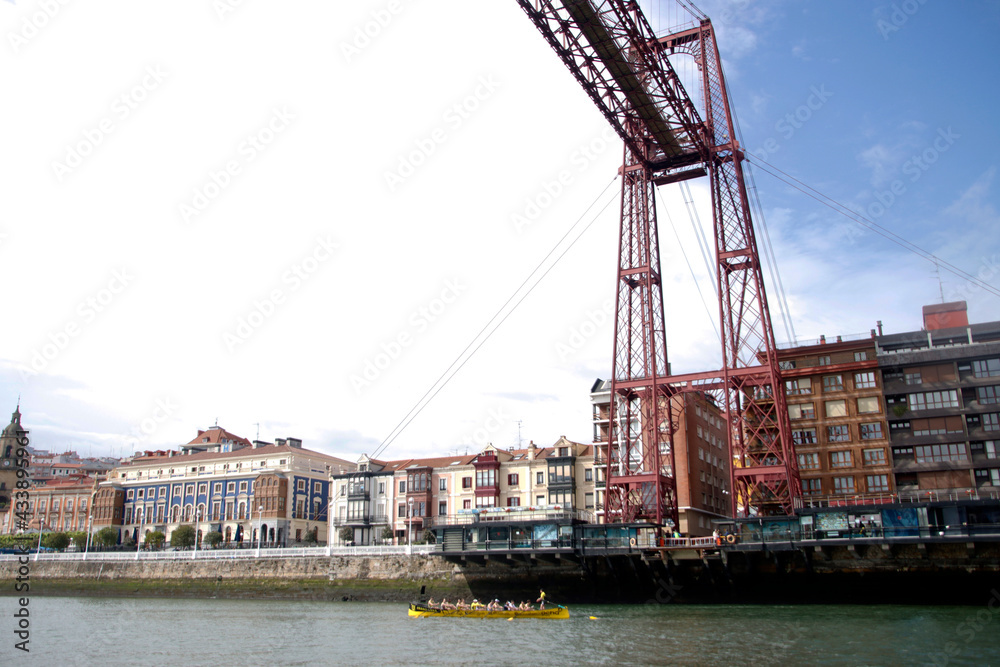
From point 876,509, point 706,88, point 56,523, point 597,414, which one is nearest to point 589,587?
point 876,509

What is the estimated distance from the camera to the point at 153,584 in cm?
6562

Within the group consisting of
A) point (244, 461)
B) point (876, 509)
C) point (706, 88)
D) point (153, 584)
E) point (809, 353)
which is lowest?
point (153, 584)

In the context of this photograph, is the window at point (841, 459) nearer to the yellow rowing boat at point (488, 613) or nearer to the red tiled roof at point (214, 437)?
the yellow rowing boat at point (488, 613)

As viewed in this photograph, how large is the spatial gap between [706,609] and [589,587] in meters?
8.77

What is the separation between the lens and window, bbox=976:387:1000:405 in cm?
5353

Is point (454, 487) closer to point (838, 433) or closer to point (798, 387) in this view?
point (798, 387)

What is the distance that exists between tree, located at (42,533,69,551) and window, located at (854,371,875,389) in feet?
272

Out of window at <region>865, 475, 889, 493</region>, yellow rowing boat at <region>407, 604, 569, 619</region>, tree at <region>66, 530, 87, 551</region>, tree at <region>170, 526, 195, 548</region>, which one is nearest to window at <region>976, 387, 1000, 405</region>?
window at <region>865, 475, 889, 493</region>

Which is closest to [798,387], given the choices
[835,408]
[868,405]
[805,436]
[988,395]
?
[835,408]

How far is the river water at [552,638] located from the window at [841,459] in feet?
65.4

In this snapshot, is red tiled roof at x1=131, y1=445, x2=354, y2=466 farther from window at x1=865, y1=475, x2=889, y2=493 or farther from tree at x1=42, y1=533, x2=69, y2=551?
window at x1=865, y1=475, x2=889, y2=493

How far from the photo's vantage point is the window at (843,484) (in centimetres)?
5634

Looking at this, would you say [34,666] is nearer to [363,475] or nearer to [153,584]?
[153,584]

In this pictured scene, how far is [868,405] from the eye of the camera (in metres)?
57.2
